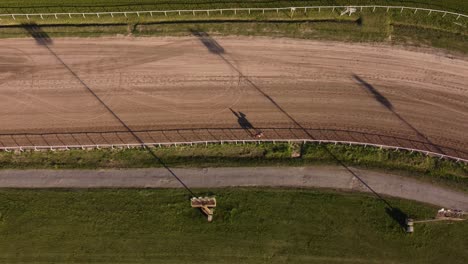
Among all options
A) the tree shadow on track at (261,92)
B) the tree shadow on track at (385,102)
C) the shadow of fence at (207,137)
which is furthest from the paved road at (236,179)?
the tree shadow on track at (385,102)

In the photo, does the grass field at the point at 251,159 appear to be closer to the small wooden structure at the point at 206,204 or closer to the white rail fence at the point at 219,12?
the small wooden structure at the point at 206,204

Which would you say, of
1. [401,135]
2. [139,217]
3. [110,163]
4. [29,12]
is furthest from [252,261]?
[29,12]

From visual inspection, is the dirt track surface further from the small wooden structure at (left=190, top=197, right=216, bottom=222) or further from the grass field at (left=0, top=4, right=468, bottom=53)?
the small wooden structure at (left=190, top=197, right=216, bottom=222)

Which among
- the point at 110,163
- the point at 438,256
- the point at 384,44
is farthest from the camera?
the point at 384,44

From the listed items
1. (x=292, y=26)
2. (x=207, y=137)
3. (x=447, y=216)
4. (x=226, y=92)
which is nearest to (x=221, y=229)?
(x=207, y=137)

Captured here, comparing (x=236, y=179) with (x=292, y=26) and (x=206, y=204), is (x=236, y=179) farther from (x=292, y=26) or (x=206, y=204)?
(x=292, y=26)

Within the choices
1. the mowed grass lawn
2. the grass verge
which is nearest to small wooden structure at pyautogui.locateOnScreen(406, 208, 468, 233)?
the mowed grass lawn

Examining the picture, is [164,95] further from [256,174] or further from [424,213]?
[424,213]
